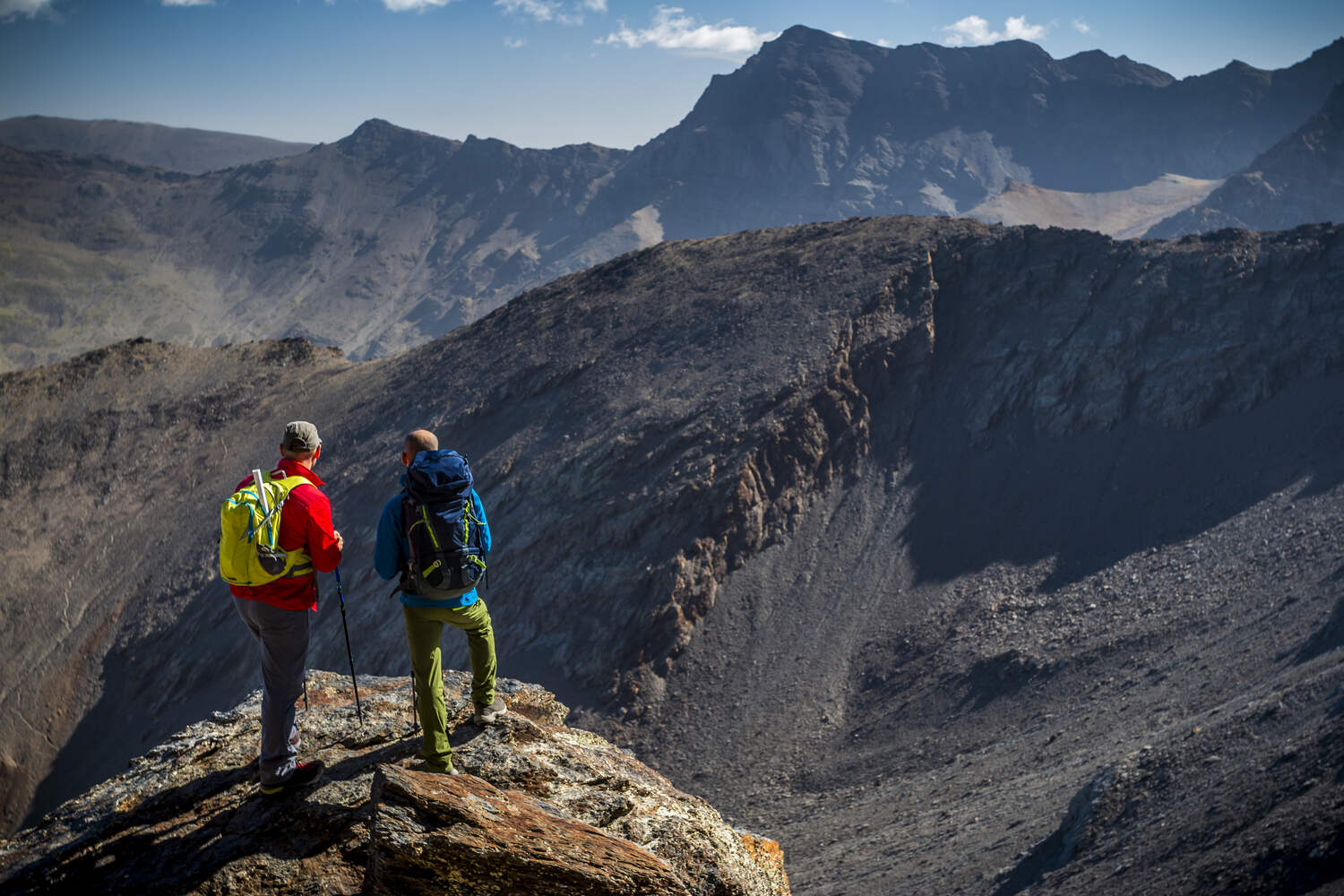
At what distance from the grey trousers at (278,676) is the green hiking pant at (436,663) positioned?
0.86 m

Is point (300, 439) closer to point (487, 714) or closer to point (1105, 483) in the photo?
point (487, 714)

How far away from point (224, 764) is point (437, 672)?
7.88 ft

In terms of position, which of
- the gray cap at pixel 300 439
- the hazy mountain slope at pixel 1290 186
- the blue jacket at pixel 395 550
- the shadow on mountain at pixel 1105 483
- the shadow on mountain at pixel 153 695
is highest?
the hazy mountain slope at pixel 1290 186

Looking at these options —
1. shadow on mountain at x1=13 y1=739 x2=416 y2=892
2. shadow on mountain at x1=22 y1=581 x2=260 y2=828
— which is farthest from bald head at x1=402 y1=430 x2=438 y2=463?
shadow on mountain at x1=22 y1=581 x2=260 y2=828

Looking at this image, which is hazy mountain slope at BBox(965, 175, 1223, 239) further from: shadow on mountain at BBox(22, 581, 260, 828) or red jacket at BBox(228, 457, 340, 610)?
red jacket at BBox(228, 457, 340, 610)

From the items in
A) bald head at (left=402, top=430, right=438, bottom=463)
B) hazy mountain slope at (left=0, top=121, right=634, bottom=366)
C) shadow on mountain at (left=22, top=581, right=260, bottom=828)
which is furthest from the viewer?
hazy mountain slope at (left=0, top=121, right=634, bottom=366)

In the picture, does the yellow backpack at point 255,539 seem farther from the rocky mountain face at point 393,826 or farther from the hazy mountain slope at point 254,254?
the hazy mountain slope at point 254,254

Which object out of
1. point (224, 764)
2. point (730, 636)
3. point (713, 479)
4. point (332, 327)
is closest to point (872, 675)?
point (730, 636)

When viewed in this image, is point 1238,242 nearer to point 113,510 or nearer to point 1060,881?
point 1060,881

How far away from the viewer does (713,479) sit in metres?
35.7

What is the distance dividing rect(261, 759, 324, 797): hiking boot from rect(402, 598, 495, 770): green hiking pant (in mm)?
808

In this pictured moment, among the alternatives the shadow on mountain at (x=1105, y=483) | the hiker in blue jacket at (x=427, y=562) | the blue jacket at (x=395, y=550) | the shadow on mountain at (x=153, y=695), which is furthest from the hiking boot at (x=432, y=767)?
the shadow on mountain at (x=153, y=695)

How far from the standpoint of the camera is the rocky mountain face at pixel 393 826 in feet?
17.9

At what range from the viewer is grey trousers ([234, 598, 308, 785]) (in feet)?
21.9
